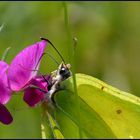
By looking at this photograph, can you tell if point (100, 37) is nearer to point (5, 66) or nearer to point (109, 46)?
point (109, 46)

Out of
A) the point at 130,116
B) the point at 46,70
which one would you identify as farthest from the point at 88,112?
the point at 46,70

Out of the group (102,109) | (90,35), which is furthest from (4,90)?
(90,35)

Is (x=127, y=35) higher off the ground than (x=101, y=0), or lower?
lower

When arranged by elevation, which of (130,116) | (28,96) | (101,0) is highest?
(101,0)

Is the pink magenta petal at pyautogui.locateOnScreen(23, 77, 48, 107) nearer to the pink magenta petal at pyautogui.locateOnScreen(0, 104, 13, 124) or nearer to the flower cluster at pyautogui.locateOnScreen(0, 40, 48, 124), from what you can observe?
the flower cluster at pyautogui.locateOnScreen(0, 40, 48, 124)

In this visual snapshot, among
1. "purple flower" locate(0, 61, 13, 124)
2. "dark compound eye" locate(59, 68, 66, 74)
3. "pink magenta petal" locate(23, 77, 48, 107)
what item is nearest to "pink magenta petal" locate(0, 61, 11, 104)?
"purple flower" locate(0, 61, 13, 124)

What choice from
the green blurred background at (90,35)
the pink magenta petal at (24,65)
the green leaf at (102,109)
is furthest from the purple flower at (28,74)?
the green blurred background at (90,35)

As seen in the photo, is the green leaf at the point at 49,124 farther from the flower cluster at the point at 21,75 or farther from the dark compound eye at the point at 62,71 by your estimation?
the dark compound eye at the point at 62,71
